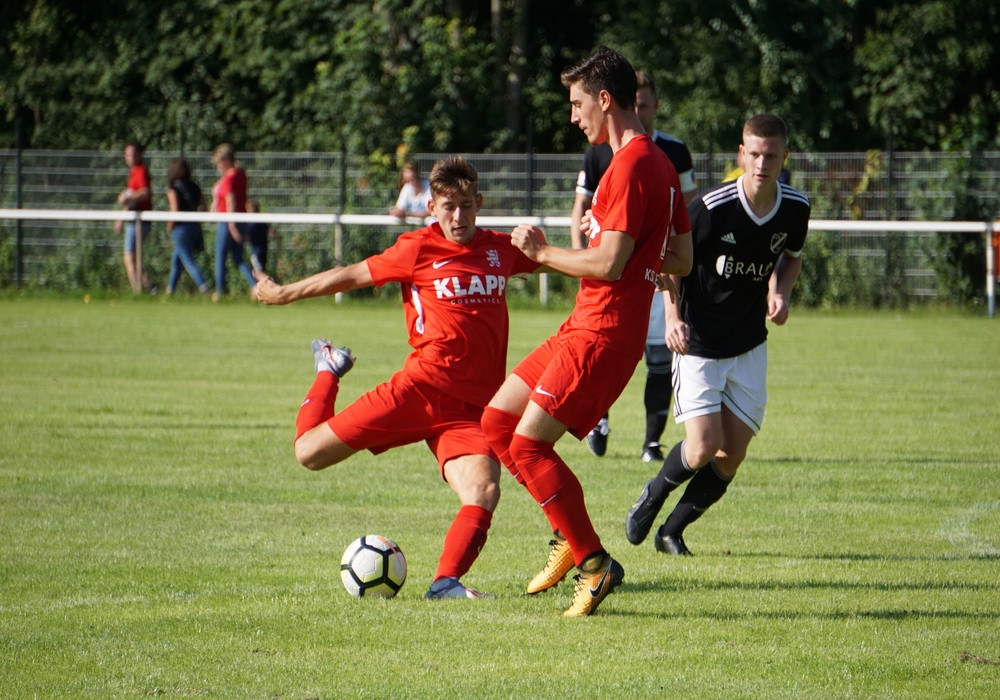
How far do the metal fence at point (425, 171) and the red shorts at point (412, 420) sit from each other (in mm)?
15649

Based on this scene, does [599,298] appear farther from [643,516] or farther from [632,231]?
[643,516]

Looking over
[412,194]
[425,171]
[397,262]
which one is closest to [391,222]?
[412,194]

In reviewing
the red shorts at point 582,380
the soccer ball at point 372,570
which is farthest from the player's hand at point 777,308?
the soccer ball at point 372,570

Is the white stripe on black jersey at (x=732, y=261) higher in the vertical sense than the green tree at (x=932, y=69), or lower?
lower

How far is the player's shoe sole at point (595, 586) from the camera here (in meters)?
4.78

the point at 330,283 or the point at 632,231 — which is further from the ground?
the point at 632,231

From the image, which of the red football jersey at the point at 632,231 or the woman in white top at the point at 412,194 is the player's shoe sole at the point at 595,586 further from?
the woman in white top at the point at 412,194

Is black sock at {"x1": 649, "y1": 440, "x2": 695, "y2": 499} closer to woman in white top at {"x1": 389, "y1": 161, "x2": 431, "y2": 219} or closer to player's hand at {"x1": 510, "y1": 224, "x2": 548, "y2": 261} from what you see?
player's hand at {"x1": 510, "y1": 224, "x2": 548, "y2": 261}

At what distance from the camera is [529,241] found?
4711 millimetres

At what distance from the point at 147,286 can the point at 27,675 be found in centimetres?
1870

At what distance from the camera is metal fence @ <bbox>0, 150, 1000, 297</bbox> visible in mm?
19984

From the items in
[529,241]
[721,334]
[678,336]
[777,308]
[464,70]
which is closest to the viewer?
[529,241]

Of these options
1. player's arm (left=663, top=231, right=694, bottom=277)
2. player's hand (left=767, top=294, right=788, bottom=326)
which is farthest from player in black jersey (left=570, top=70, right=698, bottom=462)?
player's arm (left=663, top=231, right=694, bottom=277)

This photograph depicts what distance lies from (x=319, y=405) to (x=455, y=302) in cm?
85
